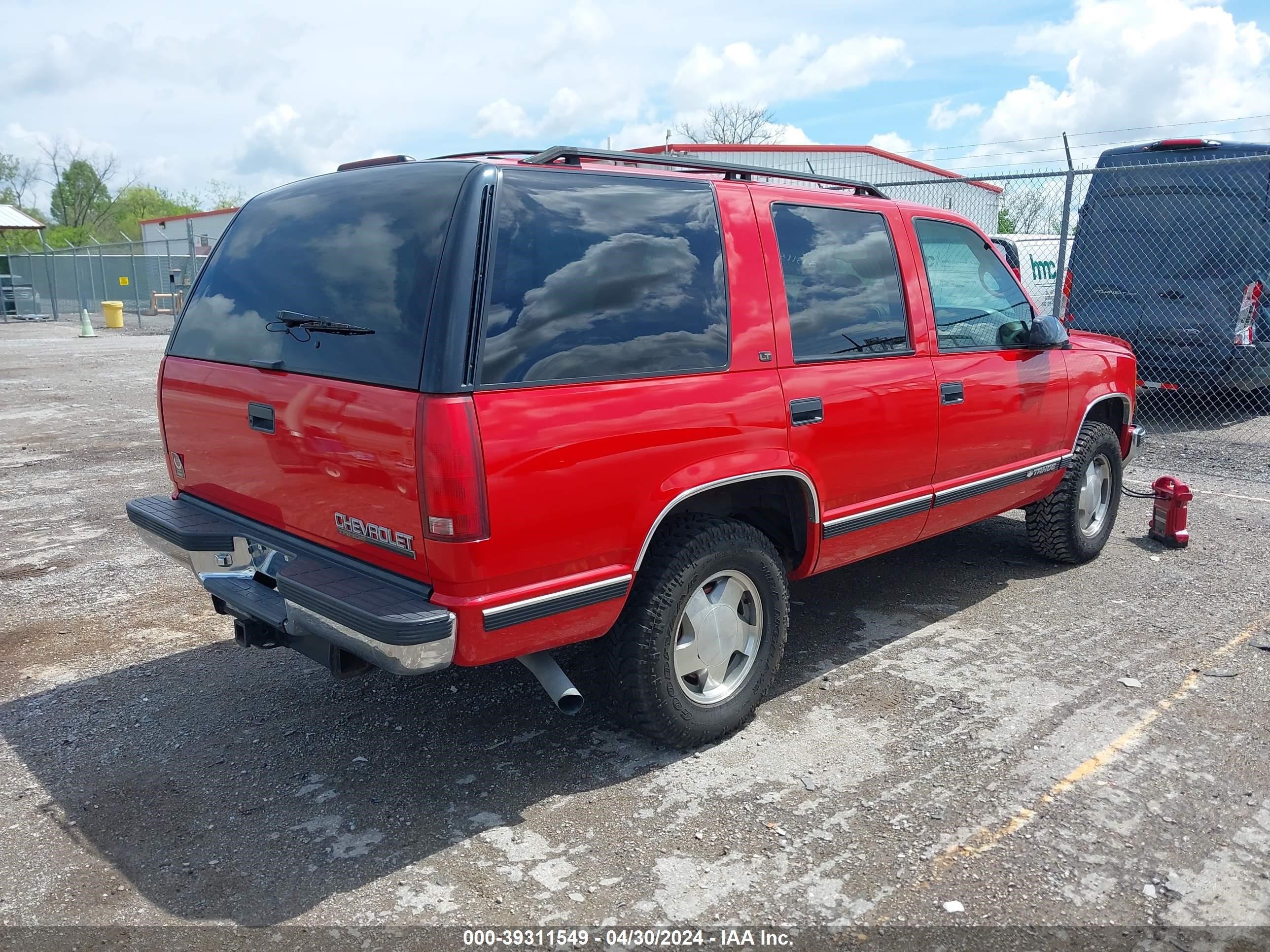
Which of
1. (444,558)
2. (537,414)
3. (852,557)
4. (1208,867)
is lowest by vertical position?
(1208,867)

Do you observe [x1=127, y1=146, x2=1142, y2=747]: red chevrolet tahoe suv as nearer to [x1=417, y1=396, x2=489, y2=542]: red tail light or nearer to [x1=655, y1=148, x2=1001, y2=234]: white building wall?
[x1=417, y1=396, x2=489, y2=542]: red tail light

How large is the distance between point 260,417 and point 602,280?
1237mm

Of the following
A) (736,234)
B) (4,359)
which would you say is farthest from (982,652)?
(4,359)

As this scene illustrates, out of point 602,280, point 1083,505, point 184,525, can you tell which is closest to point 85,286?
point 184,525

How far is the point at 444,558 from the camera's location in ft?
9.16

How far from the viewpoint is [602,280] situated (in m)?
3.17

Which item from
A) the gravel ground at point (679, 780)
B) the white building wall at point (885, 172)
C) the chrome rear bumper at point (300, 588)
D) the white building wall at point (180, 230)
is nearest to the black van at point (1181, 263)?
the gravel ground at point (679, 780)

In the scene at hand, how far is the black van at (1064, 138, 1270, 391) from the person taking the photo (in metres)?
9.33

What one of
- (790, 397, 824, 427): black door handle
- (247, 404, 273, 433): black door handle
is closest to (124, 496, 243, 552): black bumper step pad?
(247, 404, 273, 433): black door handle

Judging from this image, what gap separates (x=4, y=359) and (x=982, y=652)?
18.9m

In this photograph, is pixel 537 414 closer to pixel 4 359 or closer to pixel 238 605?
pixel 238 605

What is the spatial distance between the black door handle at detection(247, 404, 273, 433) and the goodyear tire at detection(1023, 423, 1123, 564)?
413 cm

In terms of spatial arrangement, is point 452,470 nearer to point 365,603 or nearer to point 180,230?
point 365,603

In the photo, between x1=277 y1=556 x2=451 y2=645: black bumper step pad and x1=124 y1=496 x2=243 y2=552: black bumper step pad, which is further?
x1=124 y1=496 x2=243 y2=552: black bumper step pad
